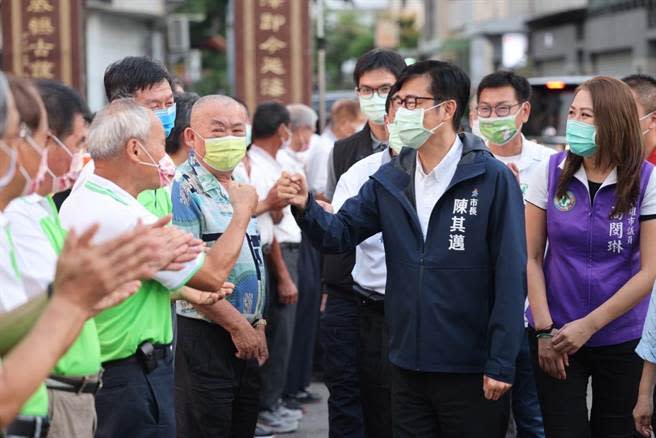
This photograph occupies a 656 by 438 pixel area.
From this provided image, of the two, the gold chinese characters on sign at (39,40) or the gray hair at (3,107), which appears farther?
the gold chinese characters on sign at (39,40)

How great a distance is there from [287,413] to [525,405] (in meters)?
2.19

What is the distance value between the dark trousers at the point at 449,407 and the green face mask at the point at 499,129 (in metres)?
2.36

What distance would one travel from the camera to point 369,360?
5809 millimetres

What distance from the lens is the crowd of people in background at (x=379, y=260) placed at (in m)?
3.58

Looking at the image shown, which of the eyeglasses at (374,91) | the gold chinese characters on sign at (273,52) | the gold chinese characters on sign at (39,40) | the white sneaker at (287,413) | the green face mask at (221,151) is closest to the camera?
the green face mask at (221,151)

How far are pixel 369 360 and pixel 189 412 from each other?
108cm

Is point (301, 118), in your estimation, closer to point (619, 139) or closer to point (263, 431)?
point (263, 431)

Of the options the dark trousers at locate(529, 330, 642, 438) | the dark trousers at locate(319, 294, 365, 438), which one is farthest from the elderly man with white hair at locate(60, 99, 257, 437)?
the dark trousers at locate(319, 294, 365, 438)

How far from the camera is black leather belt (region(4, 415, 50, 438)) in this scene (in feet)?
9.91

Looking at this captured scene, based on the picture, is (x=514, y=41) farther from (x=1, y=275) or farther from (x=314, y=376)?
(x=1, y=275)

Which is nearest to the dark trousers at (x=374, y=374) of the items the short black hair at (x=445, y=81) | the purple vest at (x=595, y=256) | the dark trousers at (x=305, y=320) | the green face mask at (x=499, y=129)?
the purple vest at (x=595, y=256)

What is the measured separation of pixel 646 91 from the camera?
5922mm

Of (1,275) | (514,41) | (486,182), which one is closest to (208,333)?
(486,182)

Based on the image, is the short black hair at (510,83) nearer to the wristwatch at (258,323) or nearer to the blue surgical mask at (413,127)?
the blue surgical mask at (413,127)
